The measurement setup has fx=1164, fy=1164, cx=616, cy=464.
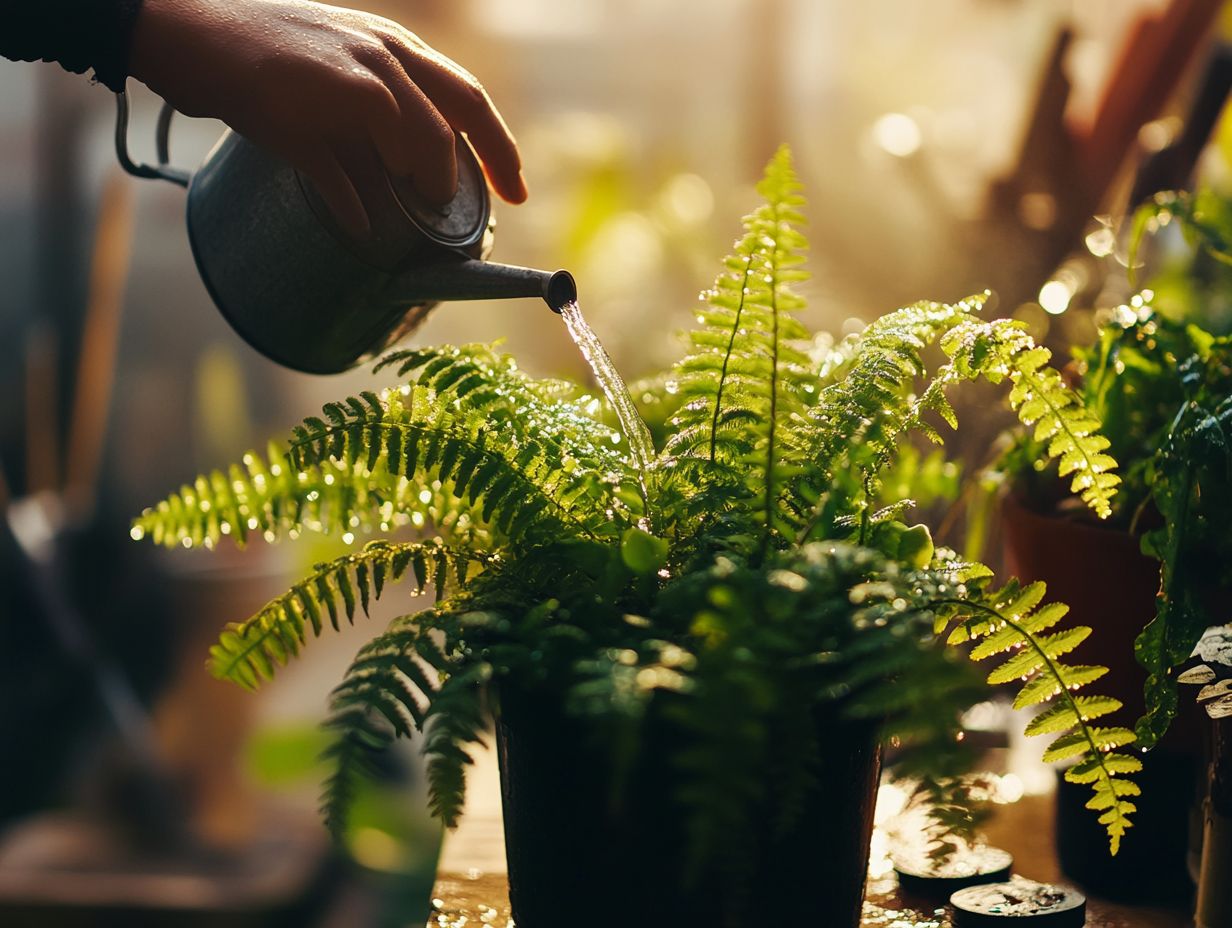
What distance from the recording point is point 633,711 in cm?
51

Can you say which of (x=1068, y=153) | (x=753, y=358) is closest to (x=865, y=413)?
(x=753, y=358)

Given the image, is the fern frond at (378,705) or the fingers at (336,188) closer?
the fern frond at (378,705)

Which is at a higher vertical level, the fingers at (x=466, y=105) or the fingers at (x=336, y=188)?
the fingers at (x=466, y=105)

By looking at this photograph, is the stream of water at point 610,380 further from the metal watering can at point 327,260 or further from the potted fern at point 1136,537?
the potted fern at point 1136,537

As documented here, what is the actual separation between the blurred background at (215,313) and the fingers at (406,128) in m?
1.34

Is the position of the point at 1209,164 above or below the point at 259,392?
above

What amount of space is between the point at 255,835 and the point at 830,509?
2079mm

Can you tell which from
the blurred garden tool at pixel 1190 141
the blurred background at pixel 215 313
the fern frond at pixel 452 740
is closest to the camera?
the fern frond at pixel 452 740

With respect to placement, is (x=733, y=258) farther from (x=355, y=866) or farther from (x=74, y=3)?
(x=355, y=866)

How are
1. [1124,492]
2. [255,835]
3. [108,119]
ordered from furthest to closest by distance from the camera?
[108,119]
[255,835]
[1124,492]

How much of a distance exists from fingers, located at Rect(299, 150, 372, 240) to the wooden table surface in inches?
19.8

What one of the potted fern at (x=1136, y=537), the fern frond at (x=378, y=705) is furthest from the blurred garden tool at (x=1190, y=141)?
the fern frond at (x=378, y=705)

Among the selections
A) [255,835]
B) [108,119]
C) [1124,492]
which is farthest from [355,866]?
[1124,492]

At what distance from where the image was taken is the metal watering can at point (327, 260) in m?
0.82
